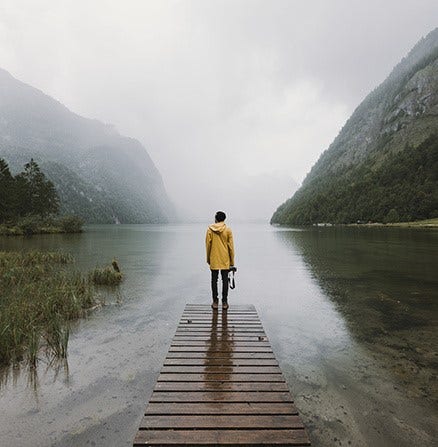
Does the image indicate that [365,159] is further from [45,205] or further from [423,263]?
[423,263]

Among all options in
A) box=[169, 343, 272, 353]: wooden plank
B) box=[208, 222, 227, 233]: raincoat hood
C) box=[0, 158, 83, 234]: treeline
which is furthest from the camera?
box=[0, 158, 83, 234]: treeline

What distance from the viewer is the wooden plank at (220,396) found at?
554cm

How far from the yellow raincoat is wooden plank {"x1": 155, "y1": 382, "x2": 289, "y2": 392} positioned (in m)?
5.18

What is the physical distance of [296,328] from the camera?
1207 cm

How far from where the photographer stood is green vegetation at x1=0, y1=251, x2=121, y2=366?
29.2 ft

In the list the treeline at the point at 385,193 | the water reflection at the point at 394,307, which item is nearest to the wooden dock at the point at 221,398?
the water reflection at the point at 394,307

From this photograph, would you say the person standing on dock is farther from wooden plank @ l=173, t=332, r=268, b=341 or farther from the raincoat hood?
wooden plank @ l=173, t=332, r=268, b=341

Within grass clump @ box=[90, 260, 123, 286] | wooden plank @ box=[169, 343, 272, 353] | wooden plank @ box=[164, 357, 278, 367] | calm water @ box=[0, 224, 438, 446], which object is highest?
wooden plank @ box=[164, 357, 278, 367]

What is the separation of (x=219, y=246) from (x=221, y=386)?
551 cm

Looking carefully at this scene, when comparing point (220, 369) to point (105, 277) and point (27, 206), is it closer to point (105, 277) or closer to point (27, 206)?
point (105, 277)

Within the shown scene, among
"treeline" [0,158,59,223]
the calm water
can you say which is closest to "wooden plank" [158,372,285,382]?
the calm water

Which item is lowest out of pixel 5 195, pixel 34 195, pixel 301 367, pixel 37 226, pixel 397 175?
pixel 301 367

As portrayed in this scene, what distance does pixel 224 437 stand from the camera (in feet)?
15.0

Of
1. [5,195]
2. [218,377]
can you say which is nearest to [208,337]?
[218,377]
